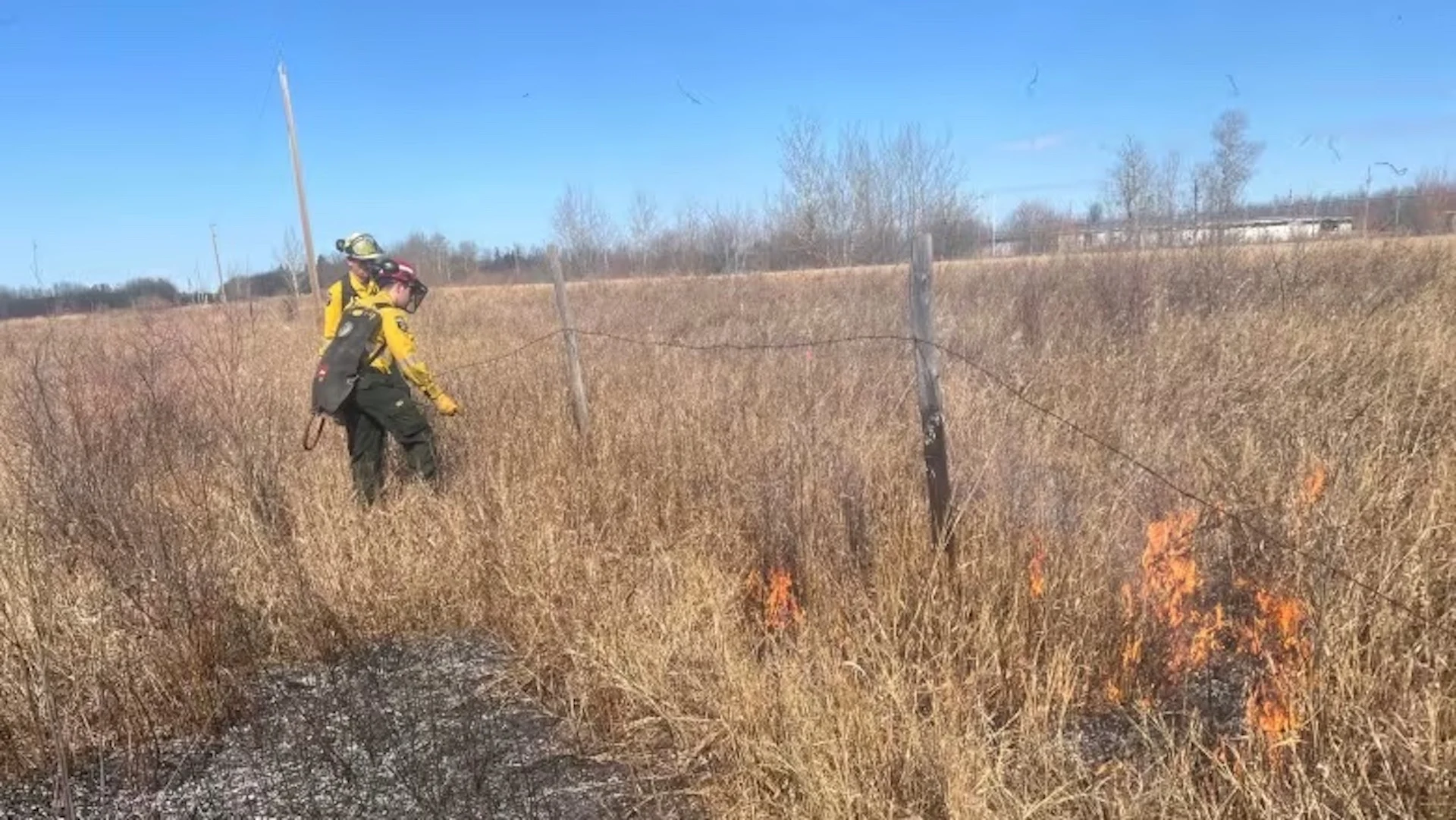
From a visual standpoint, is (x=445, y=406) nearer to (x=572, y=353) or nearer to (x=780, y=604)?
(x=572, y=353)

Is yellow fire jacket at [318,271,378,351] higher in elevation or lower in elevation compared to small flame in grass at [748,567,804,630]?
higher

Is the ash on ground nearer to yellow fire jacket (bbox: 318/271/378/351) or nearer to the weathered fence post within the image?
the weathered fence post

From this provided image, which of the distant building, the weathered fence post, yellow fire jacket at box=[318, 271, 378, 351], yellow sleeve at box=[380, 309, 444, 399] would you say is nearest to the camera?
the weathered fence post

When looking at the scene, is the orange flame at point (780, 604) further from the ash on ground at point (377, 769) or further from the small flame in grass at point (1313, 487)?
the small flame in grass at point (1313, 487)

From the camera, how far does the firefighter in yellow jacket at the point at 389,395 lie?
4.97 metres

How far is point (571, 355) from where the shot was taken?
5.95m

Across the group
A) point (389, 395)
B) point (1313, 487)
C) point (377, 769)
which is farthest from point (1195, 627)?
point (389, 395)

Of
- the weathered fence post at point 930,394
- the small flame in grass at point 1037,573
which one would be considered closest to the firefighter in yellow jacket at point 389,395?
the weathered fence post at point 930,394

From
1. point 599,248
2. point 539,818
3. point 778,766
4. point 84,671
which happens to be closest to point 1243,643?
point 778,766

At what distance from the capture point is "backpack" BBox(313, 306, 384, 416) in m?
4.88

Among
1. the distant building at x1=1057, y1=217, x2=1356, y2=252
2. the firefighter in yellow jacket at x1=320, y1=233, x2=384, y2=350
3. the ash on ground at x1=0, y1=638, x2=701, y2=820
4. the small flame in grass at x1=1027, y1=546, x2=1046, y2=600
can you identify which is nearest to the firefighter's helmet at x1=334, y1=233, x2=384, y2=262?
the firefighter in yellow jacket at x1=320, y1=233, x2=384, y2=350

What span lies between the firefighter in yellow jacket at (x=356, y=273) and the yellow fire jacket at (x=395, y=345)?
0.10 metres

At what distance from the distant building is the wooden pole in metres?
8.20

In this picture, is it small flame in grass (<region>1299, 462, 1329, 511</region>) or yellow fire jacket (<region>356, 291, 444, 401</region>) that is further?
yellow fire jacket (<region>356, 291, 444, 401</region>)
